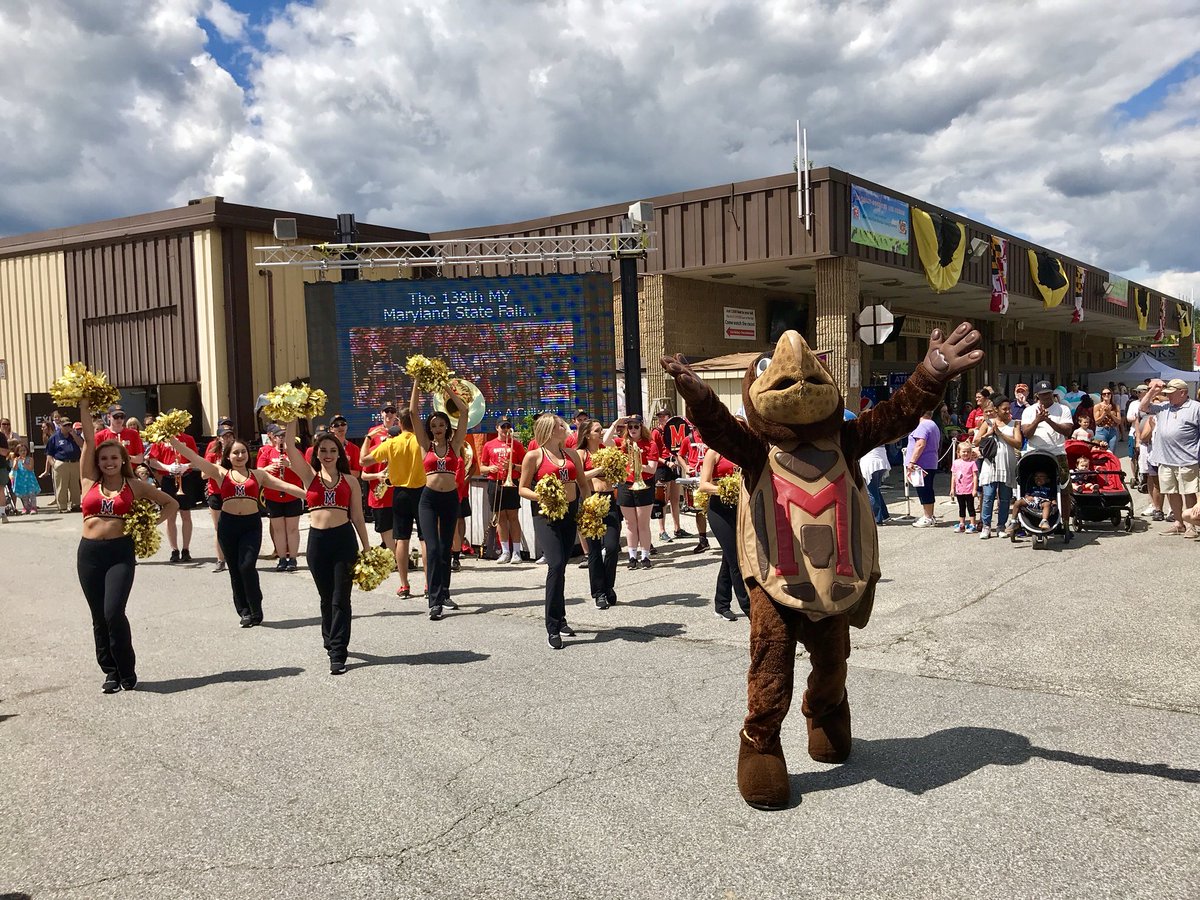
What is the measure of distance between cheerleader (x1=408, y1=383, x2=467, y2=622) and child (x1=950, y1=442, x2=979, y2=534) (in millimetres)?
6520

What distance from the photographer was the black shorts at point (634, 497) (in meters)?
10.3

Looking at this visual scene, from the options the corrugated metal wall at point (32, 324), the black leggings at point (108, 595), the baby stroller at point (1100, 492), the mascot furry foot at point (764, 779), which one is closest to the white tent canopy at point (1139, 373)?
the baby stroller at point (1100, 492)

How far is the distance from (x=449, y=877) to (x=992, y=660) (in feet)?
13.3

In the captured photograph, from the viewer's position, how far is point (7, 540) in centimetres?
1404

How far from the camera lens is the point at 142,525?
20.5ft

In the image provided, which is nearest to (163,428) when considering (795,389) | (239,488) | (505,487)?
(239,488)

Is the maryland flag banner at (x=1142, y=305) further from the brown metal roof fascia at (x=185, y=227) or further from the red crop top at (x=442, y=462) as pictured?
the red crop top at (x=442, y=462)

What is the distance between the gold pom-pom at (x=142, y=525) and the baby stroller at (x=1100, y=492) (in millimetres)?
9749

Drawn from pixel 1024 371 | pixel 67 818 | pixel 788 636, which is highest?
pixel 1024 371

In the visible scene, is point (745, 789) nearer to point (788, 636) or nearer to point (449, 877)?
point (788, 636)

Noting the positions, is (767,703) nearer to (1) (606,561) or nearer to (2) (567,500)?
(2) (567,500)

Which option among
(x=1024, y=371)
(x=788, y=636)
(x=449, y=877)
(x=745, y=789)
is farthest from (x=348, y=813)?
(x=1024, y=371)

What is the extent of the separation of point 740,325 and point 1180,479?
1205cm

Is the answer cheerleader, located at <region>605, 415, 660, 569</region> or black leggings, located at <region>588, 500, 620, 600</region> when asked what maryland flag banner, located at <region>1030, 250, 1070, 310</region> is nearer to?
cheerleader, located at <region>605, 415, 660, 569</region>
